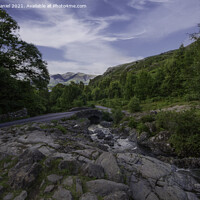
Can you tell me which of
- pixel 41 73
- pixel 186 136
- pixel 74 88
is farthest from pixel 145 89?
pixel 41 73

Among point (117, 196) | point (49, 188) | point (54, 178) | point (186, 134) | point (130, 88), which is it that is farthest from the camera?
point (130, 88)

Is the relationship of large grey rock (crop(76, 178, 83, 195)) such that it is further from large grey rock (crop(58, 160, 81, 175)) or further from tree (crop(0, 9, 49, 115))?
tree (crop(0, 9, 49, 115))

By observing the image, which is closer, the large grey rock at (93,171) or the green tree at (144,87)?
the large grey rock at (93,171)

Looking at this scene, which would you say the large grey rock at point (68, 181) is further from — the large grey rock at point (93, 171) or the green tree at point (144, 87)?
the green tree at point (144, 87)

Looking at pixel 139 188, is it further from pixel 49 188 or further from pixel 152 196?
pixel 49 188

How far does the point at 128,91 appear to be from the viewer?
50.9 meters

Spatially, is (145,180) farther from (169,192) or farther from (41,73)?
(41,73)

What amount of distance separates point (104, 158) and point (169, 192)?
2753 mm

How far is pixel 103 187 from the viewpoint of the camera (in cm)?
376

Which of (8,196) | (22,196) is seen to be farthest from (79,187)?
(8,196)

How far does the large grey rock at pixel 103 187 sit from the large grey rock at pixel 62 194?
Answer: 0.63m

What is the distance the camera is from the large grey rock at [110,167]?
14.3ft

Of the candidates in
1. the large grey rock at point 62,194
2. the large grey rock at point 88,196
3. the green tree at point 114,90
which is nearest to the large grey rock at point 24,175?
the large grey rock at point 62,194

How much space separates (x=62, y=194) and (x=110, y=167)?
6.63 ft
